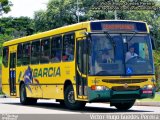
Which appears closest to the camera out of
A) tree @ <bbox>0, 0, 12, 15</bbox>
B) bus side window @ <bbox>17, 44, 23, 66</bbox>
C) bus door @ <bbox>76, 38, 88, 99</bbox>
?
bus door @ <bbox>76, 38, 88, 99</bbox>

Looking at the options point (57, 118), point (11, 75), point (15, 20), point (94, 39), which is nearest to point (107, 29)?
point (94, 39)

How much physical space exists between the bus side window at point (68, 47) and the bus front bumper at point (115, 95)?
2185 millimetres

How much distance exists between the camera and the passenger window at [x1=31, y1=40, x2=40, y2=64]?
25062 mm

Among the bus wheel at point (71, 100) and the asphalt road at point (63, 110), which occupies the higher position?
the bus wheel at point (71, 100)

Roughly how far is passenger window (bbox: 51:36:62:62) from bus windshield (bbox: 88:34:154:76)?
2927 millimetres

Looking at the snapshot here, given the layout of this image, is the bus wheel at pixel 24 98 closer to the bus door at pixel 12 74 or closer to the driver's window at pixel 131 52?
the bus door at pixel 12 74

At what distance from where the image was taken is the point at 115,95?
64.1ft

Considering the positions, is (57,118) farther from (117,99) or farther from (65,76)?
(65,76)

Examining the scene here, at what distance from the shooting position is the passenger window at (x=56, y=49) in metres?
22.5

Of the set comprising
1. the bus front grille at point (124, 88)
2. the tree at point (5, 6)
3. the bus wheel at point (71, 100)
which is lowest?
the bus wheel at point (71, 100)

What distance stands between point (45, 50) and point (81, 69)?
4.13 metres

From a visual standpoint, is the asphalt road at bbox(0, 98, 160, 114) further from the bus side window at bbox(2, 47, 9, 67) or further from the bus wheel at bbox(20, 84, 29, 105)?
the bus side window at bbox(2, 47, 9, 67)

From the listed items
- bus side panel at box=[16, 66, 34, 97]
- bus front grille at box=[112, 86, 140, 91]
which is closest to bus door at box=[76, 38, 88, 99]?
bus front grille at box=[112, 86, 140, 91]

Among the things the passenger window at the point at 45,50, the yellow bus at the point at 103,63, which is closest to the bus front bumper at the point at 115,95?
the yellow bus at the point at 103,63
